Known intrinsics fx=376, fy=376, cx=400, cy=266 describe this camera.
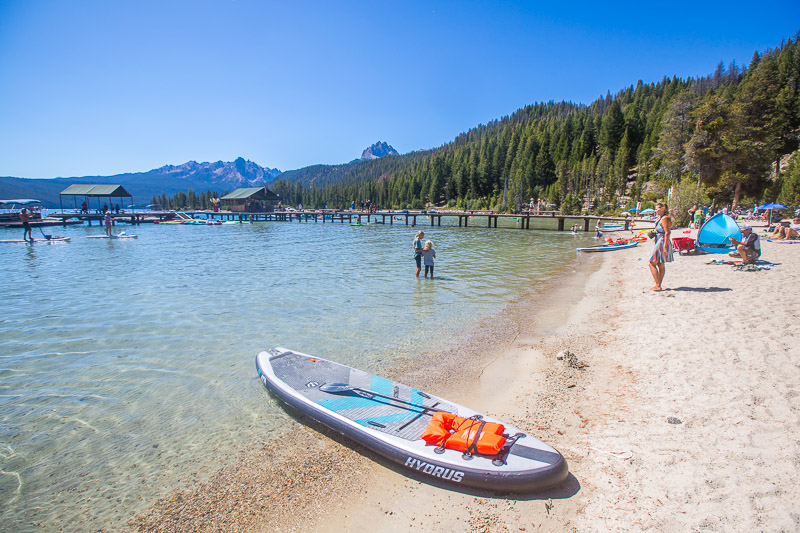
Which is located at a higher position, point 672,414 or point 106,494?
Answer: point 672,414

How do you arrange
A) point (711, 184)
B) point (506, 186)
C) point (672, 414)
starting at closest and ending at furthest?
1. point (672, 414)
2. point (711, 184)
3. point (506, 186)

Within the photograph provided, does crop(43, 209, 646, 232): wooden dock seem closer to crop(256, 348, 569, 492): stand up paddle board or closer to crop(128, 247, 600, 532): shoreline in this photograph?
crop(256, 348, 569, 492): stand up paddle board

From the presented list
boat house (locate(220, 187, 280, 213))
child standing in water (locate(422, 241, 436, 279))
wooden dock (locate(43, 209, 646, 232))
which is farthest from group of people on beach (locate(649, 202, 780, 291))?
boat house (locate(220, 187, 280, 213))

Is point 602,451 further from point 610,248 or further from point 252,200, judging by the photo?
point 252,200

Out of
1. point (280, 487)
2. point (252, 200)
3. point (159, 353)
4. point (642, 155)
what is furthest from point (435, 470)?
point (642, 155)

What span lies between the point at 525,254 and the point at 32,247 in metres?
40.4

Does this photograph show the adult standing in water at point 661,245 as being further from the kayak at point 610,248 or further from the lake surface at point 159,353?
the kayak at point 610,248

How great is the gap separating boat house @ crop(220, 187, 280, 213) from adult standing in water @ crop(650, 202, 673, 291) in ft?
301

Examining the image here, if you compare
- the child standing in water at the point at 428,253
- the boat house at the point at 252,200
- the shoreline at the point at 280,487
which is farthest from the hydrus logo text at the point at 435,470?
the boat house at the point at 252,200

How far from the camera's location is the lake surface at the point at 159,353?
4.57 meters

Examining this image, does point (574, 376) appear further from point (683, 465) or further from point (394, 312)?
point (394, 312)

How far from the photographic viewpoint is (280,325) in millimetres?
10203

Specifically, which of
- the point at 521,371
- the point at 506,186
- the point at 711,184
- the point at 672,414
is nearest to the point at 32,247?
the point at 521,371

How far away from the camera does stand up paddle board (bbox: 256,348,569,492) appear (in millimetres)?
3828
